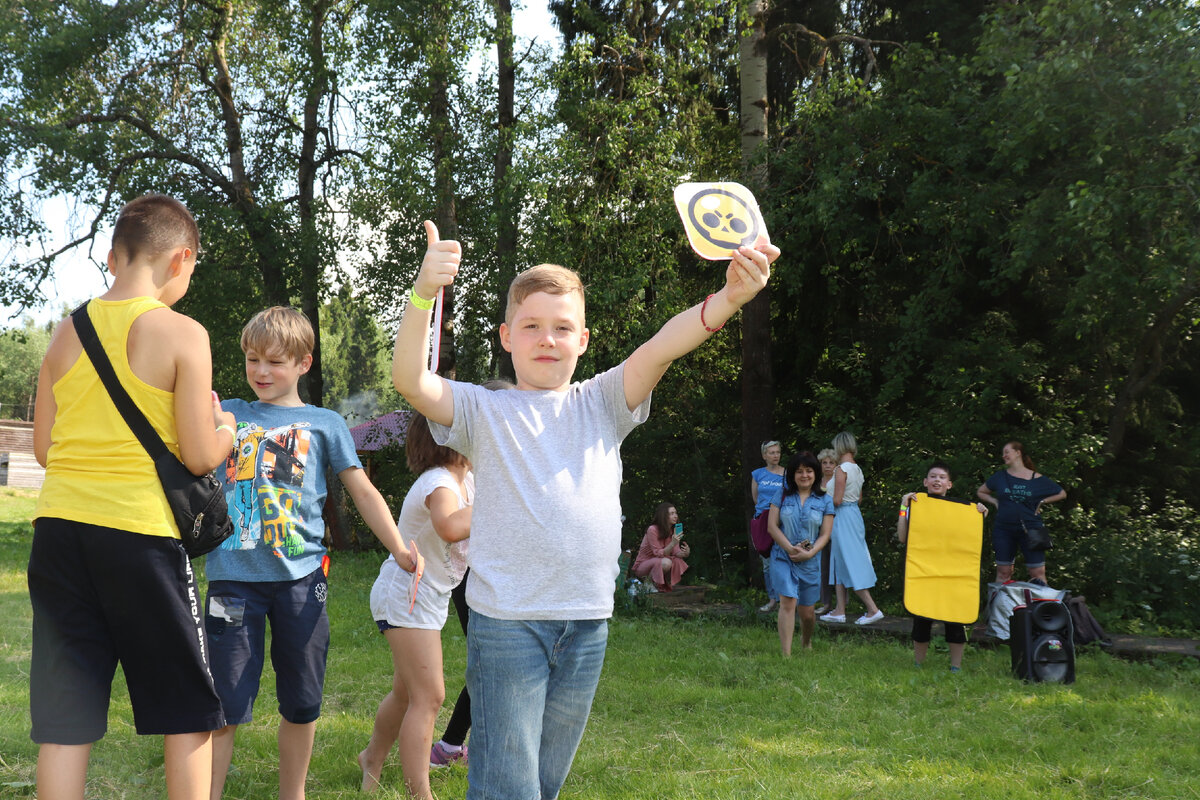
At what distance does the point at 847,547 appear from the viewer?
10.1 meters

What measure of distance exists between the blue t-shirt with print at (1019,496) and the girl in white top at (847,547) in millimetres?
1437

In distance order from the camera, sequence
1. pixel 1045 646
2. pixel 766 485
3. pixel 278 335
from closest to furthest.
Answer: pixel 278 335 → pixel 1045 646 → pixel 766 485

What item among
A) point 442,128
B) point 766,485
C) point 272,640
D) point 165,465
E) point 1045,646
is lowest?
point 1045,646

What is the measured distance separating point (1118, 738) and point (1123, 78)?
645 cm

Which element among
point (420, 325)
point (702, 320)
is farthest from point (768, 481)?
point (420, 325)

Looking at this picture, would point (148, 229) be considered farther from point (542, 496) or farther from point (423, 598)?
point (423, 598)

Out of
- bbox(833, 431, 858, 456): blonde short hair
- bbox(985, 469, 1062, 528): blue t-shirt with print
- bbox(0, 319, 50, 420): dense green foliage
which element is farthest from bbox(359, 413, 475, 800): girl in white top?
bbox(0, 319, 50, 420): dense green foliage

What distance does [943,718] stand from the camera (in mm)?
6070

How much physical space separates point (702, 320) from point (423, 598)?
203 cm

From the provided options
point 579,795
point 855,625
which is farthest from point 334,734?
point 855,625

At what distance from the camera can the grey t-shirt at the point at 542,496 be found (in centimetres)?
248

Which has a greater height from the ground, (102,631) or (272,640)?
(102,631)

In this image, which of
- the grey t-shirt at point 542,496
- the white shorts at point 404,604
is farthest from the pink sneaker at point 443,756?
the grey t-shirt at point 542,496

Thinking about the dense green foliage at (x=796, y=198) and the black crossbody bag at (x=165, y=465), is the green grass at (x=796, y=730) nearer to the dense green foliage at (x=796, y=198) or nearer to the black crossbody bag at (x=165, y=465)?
the black crossbody bag at (x=165, y=465)
